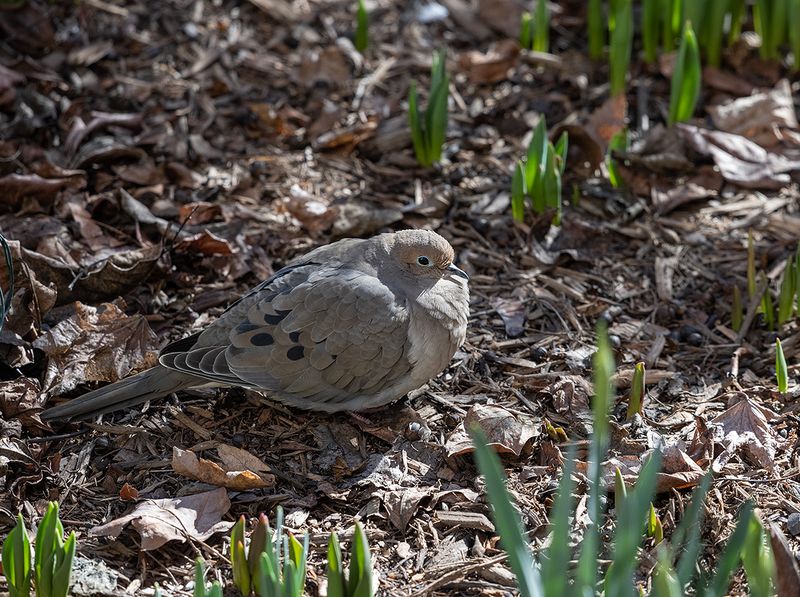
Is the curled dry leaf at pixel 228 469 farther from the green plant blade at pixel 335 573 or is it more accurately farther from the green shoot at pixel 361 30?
the green shoot at pixel 361 30

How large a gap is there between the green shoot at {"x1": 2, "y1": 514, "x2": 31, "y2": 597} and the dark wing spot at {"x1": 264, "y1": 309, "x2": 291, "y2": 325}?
3.66ft

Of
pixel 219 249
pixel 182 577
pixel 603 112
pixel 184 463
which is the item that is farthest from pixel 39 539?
pixel 603 112

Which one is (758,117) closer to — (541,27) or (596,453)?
(541,27)

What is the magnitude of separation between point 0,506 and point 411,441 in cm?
128

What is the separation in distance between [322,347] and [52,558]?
1.15 metres

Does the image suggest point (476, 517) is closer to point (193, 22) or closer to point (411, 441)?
point (411, 441)

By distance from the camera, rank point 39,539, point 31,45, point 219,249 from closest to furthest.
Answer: point 39,539
point 219,249
point 31,45

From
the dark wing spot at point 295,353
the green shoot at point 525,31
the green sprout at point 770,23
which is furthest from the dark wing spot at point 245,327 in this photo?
the green sprout at point 770,23

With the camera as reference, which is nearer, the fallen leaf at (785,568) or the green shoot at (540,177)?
the fallen leaf at (785,568)

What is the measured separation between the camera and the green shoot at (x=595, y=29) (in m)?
4.78

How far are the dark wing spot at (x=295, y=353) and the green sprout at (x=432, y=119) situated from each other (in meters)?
1.39

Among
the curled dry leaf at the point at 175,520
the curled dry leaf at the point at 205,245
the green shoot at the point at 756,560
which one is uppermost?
the green shoot at the point at 756,560

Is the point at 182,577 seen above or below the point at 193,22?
below

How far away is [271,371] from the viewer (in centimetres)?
321
